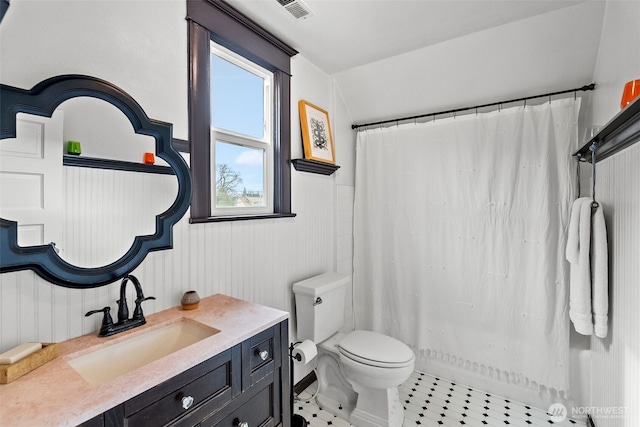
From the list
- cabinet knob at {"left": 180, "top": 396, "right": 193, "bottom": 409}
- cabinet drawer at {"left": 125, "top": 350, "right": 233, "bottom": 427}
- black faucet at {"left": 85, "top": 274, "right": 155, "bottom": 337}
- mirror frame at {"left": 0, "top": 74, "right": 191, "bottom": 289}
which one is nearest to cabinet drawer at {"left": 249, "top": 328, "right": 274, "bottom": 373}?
cabinet drawer at {"left": 125, "top": 350, "right": 233, "bottom": 427}

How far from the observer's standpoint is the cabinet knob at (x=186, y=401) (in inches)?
34.6

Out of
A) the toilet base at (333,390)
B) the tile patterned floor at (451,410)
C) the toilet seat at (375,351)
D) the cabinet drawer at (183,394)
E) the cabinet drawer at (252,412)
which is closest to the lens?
the cabinet drawer at (183,394)

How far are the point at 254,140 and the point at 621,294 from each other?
201cm

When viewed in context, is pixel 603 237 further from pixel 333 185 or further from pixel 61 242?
pixel 61 242

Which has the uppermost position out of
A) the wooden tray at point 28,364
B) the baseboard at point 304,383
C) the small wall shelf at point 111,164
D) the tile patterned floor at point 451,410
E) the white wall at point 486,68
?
the white wall at point 486,68

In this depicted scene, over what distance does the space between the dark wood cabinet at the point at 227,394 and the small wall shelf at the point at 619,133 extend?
1448mm

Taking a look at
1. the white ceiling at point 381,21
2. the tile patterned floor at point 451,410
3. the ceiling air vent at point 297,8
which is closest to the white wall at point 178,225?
the white ceiling at point 381,21

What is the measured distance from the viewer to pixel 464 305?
2.20m

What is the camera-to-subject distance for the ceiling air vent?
155 cm

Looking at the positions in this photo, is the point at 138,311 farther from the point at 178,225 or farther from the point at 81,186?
the point at 81,186

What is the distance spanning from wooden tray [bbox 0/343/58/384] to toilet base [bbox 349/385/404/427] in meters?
1.60

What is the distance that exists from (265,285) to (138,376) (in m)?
1.02

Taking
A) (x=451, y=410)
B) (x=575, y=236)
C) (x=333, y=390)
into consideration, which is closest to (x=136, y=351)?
(x=333, y=390)

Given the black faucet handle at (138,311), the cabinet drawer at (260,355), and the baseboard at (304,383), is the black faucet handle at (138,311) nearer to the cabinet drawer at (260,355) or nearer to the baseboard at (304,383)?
the cabinet drawer at (260,355)
